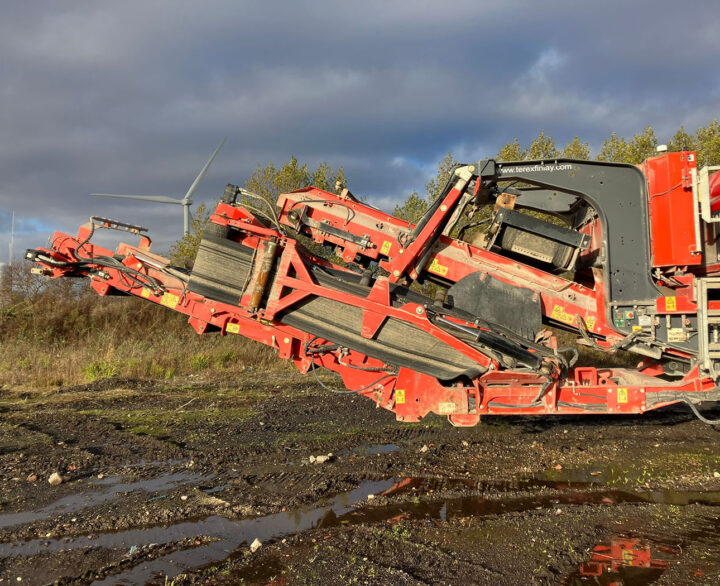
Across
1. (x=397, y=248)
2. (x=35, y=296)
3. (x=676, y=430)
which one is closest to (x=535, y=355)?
(x=397, y=248)

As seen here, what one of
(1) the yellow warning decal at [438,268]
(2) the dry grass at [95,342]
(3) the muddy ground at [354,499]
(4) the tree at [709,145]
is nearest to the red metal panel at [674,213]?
(1) the yellow warning decal at [438,268]

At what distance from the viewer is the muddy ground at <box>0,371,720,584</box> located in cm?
312

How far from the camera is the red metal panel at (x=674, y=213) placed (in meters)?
4.57

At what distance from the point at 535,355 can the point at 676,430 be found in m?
3.01

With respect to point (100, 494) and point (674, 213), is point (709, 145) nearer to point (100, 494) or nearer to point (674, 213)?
point (674, 213)

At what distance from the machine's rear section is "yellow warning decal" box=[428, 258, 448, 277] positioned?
0.04 feet

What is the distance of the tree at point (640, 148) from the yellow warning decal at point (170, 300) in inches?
572

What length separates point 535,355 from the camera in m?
4.68

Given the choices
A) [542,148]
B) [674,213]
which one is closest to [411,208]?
[542,148]

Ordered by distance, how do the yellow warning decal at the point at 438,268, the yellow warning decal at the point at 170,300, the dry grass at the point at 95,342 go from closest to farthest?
the yellow warning decal at the point at 170,300, the yellow warning decal at the point at 438,268, the dry grass at the point at 95,342

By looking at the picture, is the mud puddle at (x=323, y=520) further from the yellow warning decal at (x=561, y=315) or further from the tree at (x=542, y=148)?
the tree at (x=542, y=148)

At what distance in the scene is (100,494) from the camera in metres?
4.24

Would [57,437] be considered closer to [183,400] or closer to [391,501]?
[183,400]

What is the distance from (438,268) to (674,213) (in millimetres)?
2189
